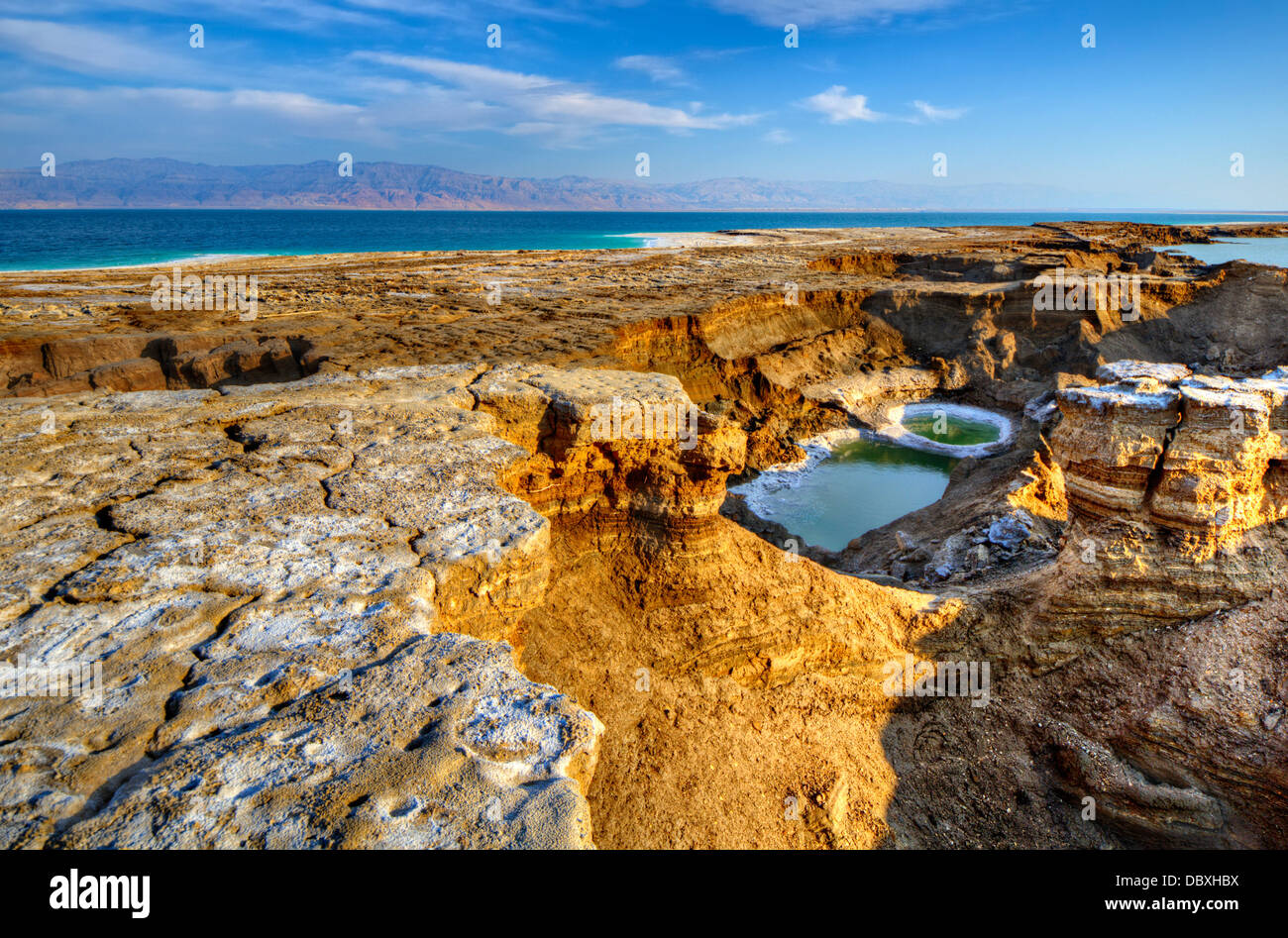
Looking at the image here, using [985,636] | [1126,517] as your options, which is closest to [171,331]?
A: [985,636]

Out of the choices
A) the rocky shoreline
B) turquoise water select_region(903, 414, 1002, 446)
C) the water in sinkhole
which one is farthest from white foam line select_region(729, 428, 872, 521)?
the rocky shoreline

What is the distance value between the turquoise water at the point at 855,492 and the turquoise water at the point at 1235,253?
26.4 metres

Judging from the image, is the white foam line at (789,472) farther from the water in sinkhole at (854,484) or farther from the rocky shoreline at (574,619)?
the rocky shoreline at (574,619)

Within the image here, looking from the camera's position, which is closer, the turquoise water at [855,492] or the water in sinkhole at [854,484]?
the turquoise water at [855,492]

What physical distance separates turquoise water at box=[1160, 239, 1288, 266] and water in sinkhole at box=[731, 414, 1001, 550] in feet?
83.7

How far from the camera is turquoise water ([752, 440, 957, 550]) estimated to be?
12297 mm

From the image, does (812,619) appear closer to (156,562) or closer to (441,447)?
(441,447)

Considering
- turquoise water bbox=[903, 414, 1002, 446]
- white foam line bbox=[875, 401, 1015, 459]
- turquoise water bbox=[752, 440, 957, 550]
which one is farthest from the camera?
turquoise water bbox=[903, 414, 1002, 446]

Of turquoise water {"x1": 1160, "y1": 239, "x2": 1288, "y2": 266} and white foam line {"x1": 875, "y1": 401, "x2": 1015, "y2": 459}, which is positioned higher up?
turquoise water {"x1": 1160, "y1": 239, "x2": 1288, "y2": 266}

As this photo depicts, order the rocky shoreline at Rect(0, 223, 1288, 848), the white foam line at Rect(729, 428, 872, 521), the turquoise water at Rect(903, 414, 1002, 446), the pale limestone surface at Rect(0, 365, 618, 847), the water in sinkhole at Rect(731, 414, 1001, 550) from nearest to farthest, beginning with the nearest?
the pale limestone surface at Rect(0, 365, 618, 847)
the rocky shoreline at Rect(0, 223, 1288, 848)
the water in sinkhole at Rect(731, 414, 1001, 550)
the white foam line at Rect(729, 428, 872, 521)
the turquoise water at Rect(903, 414, 1002, 446)

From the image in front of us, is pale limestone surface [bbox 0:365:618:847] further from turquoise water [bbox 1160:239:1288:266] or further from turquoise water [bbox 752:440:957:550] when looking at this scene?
turquoise water [bbox 1160:239:1288:266]

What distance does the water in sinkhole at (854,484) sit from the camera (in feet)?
40.8

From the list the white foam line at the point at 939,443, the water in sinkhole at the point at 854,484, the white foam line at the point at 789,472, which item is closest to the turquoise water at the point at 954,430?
the water in sinkhole at the point at 854,484

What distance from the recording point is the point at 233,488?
4.15 metres
